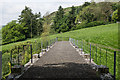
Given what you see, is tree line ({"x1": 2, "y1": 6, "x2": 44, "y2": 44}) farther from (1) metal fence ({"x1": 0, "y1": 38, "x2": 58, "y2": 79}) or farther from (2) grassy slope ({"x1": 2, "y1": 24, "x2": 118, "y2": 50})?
(1) metal fence ({"x1": 0, "y1": 38, "x2": 58, "y2": 79})

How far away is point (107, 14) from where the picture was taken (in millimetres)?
53750

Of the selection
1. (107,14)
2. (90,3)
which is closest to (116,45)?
(107,14)

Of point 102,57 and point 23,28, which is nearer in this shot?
point 102,57

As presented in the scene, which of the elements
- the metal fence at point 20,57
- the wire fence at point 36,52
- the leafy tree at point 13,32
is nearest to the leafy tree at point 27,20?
the leafy tree at point 13,32

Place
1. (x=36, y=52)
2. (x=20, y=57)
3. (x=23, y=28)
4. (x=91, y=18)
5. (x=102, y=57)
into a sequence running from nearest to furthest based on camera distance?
(x=20, y=57)
(x=36, y=52)
(x=102, y=57)
(x=23, y=28)
(x=91, y=18)

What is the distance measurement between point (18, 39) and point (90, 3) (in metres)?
35.4

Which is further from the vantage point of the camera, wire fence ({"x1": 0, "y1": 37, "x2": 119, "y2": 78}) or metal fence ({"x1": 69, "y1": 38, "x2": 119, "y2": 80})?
wire fence ({"x1": 0, "y1": 37, "x2": 119, "y2": 78})

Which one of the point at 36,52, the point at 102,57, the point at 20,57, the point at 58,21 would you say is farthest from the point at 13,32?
the point at 20,57

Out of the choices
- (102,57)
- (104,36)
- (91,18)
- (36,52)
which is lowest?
(102,57)

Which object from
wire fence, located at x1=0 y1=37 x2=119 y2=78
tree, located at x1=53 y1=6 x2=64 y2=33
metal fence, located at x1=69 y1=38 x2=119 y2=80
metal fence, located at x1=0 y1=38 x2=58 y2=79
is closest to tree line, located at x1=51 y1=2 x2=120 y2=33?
tree, located at x1=53 y1=6 x2=64 y2=33

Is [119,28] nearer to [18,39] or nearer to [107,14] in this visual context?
[107,14]

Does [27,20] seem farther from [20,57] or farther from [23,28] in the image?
[20,57]

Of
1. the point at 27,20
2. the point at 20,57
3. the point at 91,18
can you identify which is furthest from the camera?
the point at 91,18

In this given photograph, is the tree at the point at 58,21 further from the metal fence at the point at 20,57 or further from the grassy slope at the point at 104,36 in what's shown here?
the metal fence at the point at 20,57
